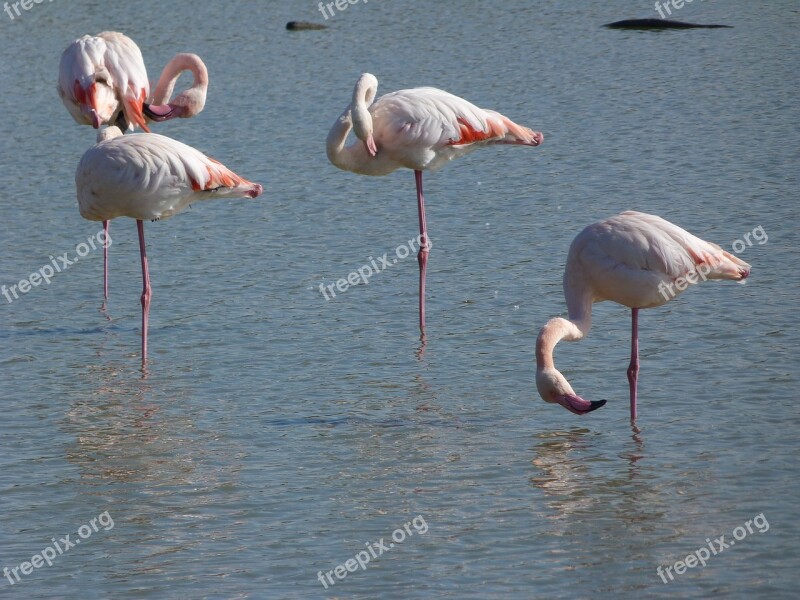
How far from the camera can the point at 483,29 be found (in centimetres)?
1909

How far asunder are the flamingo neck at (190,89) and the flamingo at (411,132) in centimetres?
184

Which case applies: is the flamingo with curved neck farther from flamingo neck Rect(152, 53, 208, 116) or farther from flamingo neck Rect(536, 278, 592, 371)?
flamingo neck Rect(536, 278, 592, 371)

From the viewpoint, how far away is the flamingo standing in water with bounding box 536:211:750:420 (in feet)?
21.5

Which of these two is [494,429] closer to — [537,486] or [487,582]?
[537,486]

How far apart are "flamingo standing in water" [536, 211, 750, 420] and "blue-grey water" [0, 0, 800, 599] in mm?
523

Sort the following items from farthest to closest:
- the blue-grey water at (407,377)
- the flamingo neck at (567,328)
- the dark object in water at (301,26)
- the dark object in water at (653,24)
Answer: the dark object in water at (301,26), the dark object in water at (653,24), the flamingo neck at (567,328), the blue-grey water at (407,377)

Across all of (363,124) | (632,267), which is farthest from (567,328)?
(363,124)

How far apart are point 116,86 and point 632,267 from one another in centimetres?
470

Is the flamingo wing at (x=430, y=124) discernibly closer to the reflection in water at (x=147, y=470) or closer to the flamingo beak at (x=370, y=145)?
the flamingo beak at (x=370, y=145)

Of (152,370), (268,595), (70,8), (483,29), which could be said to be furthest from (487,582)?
(70,8)

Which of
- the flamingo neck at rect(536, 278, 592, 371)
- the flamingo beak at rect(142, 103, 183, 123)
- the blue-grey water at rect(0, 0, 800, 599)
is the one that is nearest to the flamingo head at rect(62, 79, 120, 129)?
the flamingo beak at rect(142, 103, 183, 123)

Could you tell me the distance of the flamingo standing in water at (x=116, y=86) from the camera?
9.74 m

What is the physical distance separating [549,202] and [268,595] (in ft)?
20.7

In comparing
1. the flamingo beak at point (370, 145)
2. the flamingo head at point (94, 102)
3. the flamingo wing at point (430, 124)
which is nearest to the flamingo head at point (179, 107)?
the flamingo head at point (94, 102)
